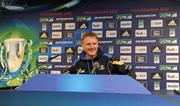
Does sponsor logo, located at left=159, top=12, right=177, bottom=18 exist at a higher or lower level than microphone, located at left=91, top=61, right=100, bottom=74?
higher

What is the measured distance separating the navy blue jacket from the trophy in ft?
8.01

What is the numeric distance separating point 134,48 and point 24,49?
163 centimetres

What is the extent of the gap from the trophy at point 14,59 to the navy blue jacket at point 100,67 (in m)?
2.44

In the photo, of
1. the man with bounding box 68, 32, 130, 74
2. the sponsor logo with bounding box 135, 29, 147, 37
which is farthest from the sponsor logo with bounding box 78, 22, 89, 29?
the man with bounding box 68, 32, 130, 74

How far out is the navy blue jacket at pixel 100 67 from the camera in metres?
1.86

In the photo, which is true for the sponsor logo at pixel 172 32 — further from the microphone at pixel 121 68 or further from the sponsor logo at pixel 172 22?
the microphone at pixel 121 68

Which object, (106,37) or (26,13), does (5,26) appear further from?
(106,37)

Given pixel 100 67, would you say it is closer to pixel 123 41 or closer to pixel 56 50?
pixel 123 41

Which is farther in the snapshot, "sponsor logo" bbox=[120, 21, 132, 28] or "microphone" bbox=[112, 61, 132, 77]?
"sponsor logo" bbox=[120, 21, 132, 28]

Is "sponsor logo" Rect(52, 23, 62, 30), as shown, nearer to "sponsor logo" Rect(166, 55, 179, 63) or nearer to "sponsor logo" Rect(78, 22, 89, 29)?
"sponsor logo" Rect(78, 22, 89, 29)

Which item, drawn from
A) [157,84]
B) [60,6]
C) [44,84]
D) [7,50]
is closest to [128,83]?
[44,84]

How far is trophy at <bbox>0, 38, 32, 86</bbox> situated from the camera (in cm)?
466

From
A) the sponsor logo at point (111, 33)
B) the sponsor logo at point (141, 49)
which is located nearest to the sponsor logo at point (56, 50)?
the sponsor logo at point (111, 33)

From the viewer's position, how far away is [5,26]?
4711 mm
